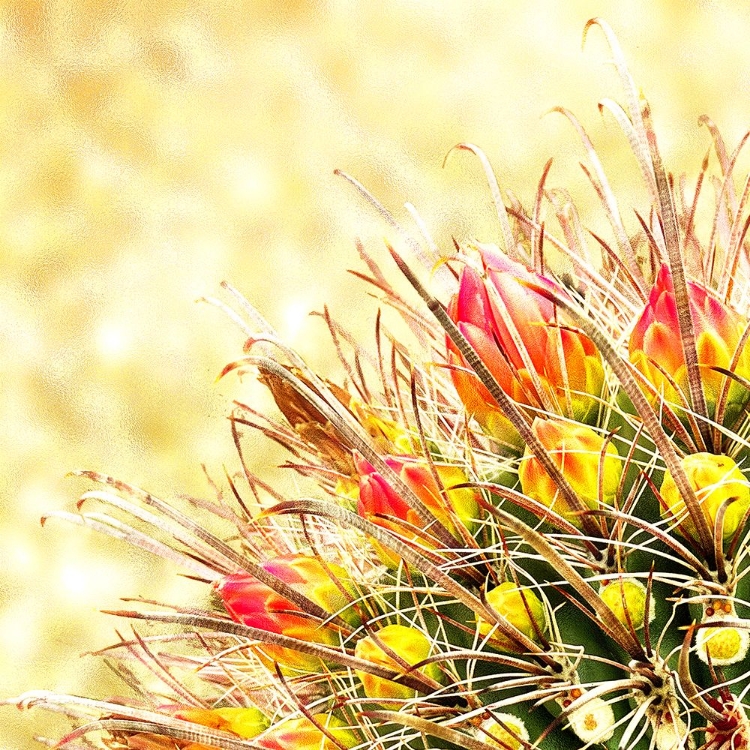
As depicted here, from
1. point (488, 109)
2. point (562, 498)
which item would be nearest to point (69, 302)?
point (488, 109)

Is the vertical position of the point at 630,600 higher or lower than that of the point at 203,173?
lower

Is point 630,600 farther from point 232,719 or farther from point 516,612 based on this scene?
point 232,719

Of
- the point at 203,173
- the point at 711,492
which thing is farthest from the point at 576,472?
the point at 203,173

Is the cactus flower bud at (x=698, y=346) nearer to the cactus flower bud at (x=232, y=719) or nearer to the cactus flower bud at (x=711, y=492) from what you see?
the cactus flower bud at (x=711, y=492)

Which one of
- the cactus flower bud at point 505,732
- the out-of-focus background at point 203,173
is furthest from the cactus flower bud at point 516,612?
the out-of-focus background at point 203,173

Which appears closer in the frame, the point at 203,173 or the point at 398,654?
the point at 398,654
